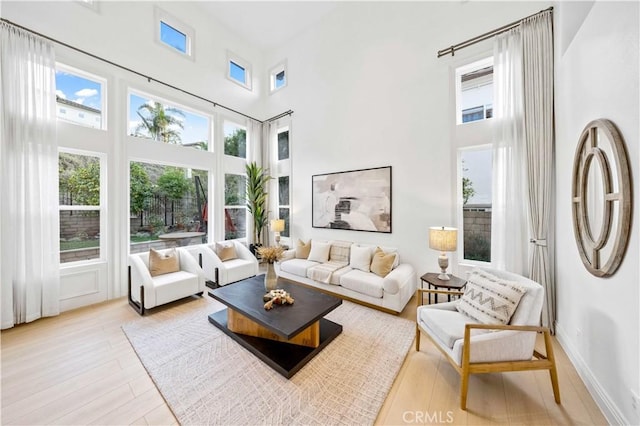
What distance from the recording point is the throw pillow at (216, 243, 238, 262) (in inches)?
172

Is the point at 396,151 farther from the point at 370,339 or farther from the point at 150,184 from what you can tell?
the point at 150,184

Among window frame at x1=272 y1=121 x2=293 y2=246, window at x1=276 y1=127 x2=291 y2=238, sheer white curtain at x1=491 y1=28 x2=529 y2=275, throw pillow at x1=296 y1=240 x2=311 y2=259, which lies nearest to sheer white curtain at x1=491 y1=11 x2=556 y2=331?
sheer white curtain at x1=491 y1=28 x2=529 y2=275

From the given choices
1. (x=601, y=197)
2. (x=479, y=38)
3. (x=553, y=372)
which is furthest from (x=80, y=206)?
(x=479, y=38)

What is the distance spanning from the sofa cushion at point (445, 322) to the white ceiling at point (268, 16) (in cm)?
579

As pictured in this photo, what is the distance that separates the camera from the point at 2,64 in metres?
2.72

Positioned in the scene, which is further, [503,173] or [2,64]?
[503,173]

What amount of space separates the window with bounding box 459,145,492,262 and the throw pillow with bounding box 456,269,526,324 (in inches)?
49.5

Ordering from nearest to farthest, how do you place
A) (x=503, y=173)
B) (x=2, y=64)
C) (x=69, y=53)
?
(x=2, y=64)
(x=503, y=173)
(x=69, y=53)

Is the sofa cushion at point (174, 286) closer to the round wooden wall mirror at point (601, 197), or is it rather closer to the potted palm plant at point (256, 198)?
the potted palm plant at point (256, 198)

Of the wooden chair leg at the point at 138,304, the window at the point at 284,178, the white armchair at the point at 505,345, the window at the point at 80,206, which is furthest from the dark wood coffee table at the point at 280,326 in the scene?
the window at the point at 284,178

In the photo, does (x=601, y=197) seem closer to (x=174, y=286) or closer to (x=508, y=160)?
(x=508, y=160)

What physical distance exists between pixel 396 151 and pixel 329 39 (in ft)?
9.75

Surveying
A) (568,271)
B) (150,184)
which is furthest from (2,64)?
(568,271)

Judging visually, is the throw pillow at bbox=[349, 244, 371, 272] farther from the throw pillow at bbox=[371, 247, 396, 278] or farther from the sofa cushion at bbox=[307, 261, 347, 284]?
the sofa cushion at bbox=[307, 261, 347, 284]
